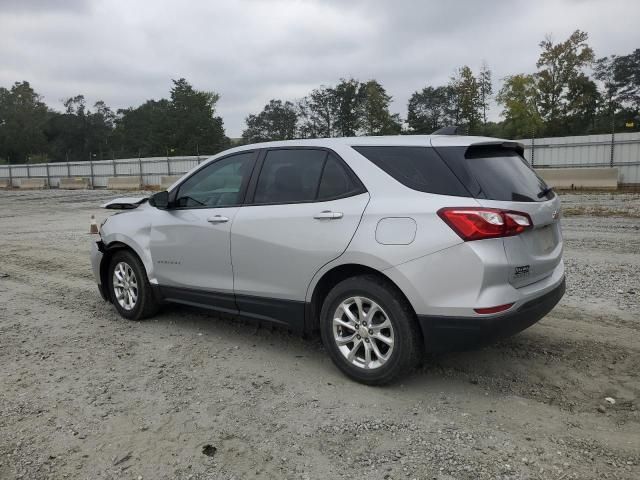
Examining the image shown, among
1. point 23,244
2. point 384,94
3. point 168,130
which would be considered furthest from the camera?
point 168,130

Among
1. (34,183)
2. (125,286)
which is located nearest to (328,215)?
(125,286)

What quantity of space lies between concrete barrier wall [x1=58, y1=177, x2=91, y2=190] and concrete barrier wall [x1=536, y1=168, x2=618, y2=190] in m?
31.3

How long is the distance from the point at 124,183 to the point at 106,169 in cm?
618

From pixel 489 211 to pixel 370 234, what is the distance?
0.78 meters

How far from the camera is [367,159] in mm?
3842

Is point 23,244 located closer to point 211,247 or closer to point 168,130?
point 211,247

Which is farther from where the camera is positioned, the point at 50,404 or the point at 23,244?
the point at 23,244

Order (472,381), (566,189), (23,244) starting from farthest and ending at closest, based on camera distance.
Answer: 1. (566,189)
2. (23,244)
3. (472,381)

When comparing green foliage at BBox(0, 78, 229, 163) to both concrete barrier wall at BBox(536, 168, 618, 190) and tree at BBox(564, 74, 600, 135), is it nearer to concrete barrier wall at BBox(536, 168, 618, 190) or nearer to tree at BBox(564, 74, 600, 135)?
tree at BBox(564, 74, 600, 135)

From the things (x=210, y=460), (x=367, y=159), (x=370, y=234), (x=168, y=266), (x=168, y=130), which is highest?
(x=168, y=130)

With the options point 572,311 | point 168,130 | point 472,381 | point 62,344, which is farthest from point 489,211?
point 168,130

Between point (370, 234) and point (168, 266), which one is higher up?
point (370, 234)

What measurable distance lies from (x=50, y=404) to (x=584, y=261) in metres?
6.90

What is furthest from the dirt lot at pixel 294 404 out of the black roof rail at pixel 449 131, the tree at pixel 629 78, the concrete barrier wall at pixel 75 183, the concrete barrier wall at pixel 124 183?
the tree at pixel 629 78
